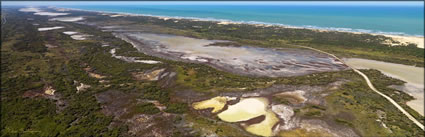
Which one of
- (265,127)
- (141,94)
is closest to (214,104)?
(265,127)

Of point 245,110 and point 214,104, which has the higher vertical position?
point 214,104

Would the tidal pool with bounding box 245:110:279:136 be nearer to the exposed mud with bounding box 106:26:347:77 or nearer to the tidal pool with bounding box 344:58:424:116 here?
the exposed mud with bounding box 106:26:347:77

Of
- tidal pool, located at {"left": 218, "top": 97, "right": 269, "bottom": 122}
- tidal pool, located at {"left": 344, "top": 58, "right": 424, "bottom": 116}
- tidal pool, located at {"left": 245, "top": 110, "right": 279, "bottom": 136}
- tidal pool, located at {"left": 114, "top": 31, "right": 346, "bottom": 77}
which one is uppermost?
tidal pool, located at {"left": 114, "top": 31, "right": 346, "bottom": 77}

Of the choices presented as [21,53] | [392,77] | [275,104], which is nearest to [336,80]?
[392,77]

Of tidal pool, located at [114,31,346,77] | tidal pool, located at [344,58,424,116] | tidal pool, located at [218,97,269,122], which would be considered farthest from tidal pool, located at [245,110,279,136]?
tidal pool, located at [344,58,424,116]

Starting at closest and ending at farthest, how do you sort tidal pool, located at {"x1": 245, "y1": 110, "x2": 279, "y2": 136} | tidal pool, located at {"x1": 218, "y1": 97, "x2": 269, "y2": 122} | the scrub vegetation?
1. tidal pool, located at {"x1": 245, "y1": 110, "x2": 279, "y2": 136}
2. the scrub vegetation
3. tidal pool, located at {"x1": 218, "y1": 97, "x2": 269, "y2": 122}

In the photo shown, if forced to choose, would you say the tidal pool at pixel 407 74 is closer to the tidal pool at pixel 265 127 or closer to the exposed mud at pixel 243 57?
the exposed mud at pixel 243 57

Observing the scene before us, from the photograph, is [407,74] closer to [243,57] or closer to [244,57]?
[244,57]
